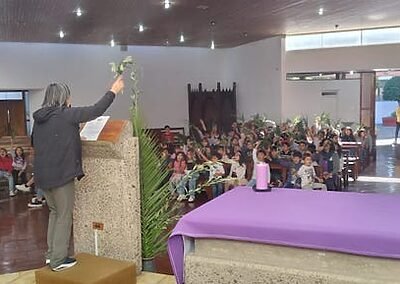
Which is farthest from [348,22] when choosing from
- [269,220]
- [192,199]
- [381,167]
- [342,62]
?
[269,220]

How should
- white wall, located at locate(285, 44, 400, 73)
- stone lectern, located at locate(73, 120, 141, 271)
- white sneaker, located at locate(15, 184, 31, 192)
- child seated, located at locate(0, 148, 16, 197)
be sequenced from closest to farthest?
stone lectern, located at locate(73, 120, 141, 271) → child seated, located at locate(0, 148, 16, 197) → white sneaker, located at locate(15, 184, 31, 192) → white wall, located at locate(285, 44, 400, 73)

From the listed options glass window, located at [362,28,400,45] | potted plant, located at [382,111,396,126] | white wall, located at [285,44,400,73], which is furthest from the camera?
potted plant, located at [382,111,396,126]

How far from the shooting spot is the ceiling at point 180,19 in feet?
22.3

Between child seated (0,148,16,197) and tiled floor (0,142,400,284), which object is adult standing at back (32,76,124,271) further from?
child seated (0,148,16,197)

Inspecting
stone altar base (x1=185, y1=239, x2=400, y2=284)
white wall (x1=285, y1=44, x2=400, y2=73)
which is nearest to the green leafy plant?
stone altar base (x1=185, y1=239, x2=400, y2=284)

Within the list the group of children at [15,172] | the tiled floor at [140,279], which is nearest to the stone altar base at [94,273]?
the tiled floor at [140,279]

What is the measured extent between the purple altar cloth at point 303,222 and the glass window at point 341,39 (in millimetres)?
8605

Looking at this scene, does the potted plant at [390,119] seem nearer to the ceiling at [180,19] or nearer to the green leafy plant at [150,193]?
the ceiling at [180,19]

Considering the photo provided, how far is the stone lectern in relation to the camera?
10.8 ft

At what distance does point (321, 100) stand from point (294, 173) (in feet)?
16.6

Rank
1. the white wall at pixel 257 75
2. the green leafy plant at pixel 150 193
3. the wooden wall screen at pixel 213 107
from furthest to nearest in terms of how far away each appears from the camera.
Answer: the wooden wall screen at pixel 213 107 → the white wall at pixel 257 75 → the green leafy plant at pixel 150 193

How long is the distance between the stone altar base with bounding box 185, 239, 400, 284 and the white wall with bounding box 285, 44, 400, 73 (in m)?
8.98

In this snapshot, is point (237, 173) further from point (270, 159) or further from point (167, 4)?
point (167, 4)

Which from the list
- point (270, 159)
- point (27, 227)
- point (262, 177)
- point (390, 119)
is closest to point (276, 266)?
point (262, 177)
